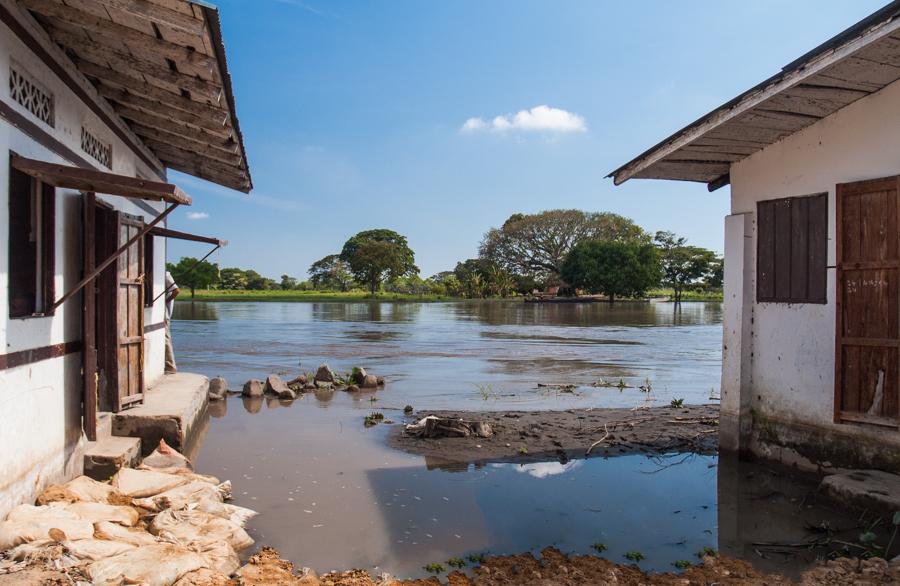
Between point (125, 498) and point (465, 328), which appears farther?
point (465, 328)

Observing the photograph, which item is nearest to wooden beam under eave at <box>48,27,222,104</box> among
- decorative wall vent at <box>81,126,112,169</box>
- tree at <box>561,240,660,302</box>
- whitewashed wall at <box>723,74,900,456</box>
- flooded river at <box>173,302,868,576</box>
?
decorative wall vent at <box>81,126,112,169</box>

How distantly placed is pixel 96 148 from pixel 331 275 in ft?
292

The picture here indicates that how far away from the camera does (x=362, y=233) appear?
313 ft

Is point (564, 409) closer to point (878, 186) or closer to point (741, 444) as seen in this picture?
point (741, 444)

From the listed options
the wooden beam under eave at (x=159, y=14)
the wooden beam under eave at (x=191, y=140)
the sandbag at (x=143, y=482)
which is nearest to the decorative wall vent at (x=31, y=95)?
the wooden beam under eave at (x=159, y=14)

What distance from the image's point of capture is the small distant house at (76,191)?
14.6ft

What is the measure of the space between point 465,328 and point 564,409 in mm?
19571

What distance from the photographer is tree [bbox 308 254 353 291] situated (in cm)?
9150

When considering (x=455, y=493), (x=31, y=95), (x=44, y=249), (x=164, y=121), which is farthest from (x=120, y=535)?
(x=164, y=121)

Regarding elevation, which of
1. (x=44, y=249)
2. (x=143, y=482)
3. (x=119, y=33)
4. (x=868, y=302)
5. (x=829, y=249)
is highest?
(x=119, y=33)

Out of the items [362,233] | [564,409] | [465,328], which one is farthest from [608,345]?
[362,233]

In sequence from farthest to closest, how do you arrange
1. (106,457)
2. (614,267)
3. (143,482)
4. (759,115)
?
(614,267)
(759,115)
(106,457)
(143,482)

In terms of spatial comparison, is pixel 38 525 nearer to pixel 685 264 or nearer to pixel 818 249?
pixel 818 249

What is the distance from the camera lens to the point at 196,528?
15.3 feet
